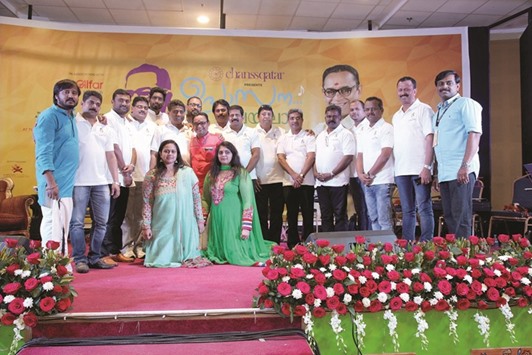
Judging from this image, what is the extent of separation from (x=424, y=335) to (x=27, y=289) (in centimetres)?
204

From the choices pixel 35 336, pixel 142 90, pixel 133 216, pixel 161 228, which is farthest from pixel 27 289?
pixel 142 90

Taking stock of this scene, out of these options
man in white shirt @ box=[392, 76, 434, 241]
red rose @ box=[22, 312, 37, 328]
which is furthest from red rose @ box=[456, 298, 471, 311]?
red rose @ box=[22, 312, 37, 328]

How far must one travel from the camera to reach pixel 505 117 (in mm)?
9039

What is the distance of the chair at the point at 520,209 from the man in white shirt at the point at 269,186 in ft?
10.8

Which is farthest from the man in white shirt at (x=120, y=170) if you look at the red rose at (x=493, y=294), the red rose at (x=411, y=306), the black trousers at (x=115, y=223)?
the red rose at (x=493, y=294)

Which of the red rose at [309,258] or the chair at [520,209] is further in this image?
the chair at [520,209]

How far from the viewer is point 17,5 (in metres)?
7.70

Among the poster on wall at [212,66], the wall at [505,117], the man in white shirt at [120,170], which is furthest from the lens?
the wall at [505,117]

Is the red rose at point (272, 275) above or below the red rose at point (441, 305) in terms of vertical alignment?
above

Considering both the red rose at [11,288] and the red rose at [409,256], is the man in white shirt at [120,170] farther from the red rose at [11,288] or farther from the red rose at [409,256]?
the red rose at [409,256]

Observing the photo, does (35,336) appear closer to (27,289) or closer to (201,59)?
(27,289)

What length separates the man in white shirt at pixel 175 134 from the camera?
183 inches

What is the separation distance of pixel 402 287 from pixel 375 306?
0.18 meters

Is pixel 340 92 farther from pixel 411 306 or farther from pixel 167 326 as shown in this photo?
pixel 167 326
